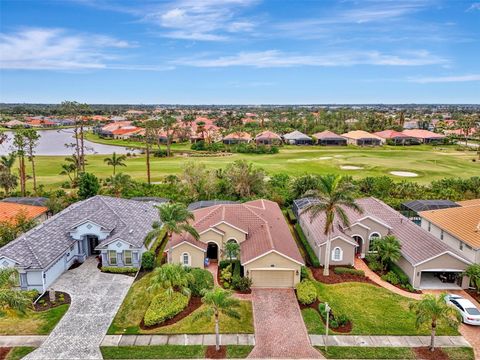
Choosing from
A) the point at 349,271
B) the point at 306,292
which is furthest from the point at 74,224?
the point at 349,271

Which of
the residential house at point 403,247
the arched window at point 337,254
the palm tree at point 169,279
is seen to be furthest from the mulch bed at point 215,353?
the arched window at point 337,254

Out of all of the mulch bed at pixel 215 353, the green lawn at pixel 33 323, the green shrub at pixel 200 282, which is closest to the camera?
the mulch bed at pixel 215 353

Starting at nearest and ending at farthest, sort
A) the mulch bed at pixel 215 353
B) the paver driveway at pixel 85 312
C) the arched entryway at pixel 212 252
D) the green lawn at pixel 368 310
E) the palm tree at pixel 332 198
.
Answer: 1. the mulch bed at pixel 215 353
2. the paver driveway at pixel 85 312
3. the green lawn at pixel 368 310
4. the palm tree at pixel 332 198
5. the arched entryway at pixel 212 252

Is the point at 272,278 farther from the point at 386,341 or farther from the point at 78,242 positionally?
the point at 78,242

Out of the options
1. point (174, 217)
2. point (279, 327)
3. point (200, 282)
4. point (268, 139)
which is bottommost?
point (279, 327)

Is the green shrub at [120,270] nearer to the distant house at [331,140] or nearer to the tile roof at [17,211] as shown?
the tile roof at [17,211]

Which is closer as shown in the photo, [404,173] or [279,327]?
[279,327]

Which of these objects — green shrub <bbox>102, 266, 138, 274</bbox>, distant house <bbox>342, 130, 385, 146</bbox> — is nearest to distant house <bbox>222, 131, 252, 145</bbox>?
distant house <bbox>342, 130, 385, 146</bbox>
